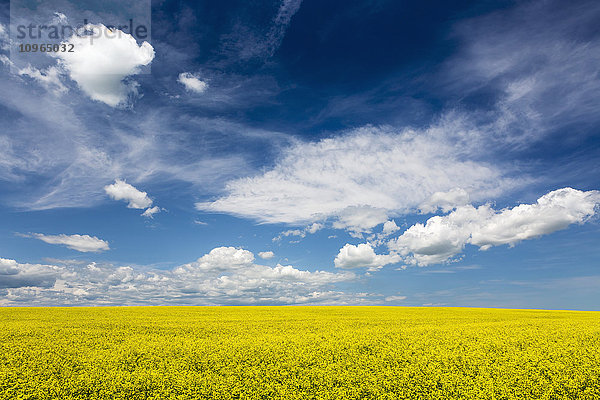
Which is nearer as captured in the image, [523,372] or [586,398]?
[586,398]

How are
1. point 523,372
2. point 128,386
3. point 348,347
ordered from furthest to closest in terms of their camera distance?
1. point 348,347
2. point 523,372
3. point 128,386

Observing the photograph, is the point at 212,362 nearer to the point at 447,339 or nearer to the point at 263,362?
the point at 263,362

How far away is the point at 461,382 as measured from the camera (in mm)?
12195

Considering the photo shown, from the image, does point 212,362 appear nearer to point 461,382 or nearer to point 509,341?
point 461,382

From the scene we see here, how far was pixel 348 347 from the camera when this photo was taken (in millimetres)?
16797

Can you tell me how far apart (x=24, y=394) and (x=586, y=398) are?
1794 centimetres

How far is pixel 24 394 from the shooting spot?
1088cm

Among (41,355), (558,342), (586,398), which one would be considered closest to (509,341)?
(558,342)

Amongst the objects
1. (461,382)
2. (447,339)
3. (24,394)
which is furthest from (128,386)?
(447,339)

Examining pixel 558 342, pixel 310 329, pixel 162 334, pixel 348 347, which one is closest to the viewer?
pixel 348 347

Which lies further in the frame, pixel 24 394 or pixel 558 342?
pixel 558 342

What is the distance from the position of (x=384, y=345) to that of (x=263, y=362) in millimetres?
6382

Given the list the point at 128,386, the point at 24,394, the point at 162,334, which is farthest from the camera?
the point at 162,334

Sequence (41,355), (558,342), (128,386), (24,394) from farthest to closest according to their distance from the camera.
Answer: (558,342) → (41,355) → (128,386) → (24,394)
